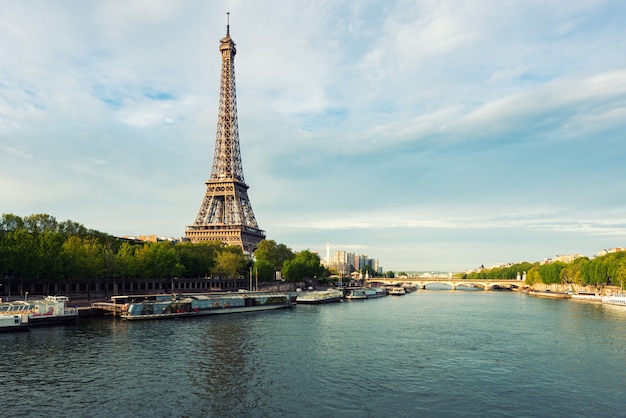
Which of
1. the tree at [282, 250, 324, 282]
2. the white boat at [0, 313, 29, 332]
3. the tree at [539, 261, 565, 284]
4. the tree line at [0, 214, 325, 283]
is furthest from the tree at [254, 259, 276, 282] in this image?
the tree at [539, 261, 565, 284]

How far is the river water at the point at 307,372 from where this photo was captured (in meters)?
29.2

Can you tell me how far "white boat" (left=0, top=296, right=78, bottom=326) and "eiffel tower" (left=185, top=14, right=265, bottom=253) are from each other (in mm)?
92999

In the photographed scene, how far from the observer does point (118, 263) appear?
94188mm

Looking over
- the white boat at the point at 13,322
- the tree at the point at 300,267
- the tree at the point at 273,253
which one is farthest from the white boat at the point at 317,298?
the white boat at the point at 13,322

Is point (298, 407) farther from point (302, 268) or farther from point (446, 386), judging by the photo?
point (302, 268)

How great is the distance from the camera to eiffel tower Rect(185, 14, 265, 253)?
159m

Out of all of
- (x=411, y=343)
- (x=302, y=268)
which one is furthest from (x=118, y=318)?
(x=302, y=268)

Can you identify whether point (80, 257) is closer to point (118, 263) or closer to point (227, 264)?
point (118, 263)

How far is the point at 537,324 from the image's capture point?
71.3 m

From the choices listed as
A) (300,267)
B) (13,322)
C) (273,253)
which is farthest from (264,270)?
(13,322)

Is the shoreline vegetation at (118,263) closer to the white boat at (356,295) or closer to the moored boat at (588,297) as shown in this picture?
the moored boat at (588,297)

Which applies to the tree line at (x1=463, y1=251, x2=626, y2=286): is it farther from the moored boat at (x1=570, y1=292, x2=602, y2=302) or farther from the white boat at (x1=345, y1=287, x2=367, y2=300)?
the white boat at (x1=345, y1=287, x2=367, y2=300)

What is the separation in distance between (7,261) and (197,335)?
38255mm

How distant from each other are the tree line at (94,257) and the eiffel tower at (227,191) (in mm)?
15660
